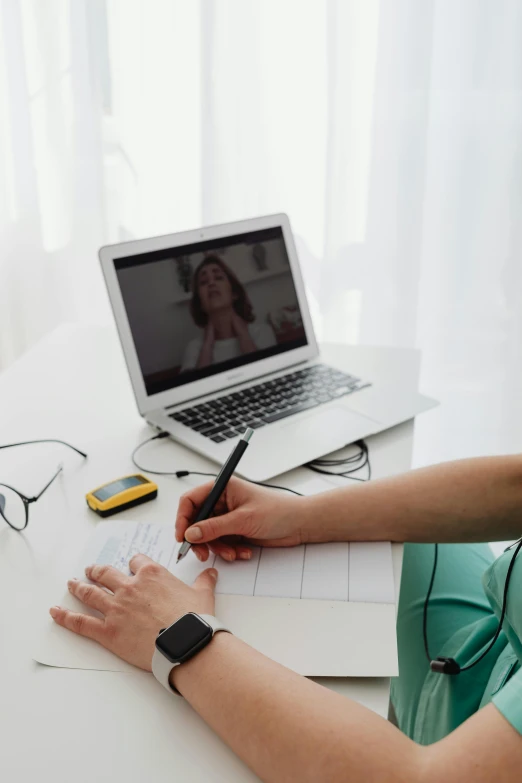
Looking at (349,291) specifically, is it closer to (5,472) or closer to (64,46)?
(64,46)

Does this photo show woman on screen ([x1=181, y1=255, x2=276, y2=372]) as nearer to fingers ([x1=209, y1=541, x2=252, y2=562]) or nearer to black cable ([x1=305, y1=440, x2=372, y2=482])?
black cable ([x1=305, y1=440, x2=372, y2=482])

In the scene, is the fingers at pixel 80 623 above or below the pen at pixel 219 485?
below

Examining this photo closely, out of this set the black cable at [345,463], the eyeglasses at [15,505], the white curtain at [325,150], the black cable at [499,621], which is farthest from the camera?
the white curtain at [325,150]

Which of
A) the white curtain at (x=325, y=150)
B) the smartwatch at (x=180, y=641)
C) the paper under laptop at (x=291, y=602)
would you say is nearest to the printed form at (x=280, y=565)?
the paper under laptop at (x=291, y=602)

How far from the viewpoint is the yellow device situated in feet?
3.24

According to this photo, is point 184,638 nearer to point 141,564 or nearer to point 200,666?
point 200,666

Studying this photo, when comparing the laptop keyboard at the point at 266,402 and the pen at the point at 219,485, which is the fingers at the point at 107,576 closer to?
the pen at the point at 219,485

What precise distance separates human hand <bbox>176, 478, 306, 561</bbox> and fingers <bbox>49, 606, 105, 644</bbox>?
0.15m

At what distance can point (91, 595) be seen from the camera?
81cm

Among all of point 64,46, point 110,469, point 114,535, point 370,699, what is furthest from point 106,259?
point 64,46

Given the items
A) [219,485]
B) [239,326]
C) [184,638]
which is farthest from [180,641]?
[239,326]

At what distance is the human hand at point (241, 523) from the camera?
884 millimetres

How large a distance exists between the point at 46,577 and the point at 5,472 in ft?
0.90

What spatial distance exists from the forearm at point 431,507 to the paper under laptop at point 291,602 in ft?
0.08
